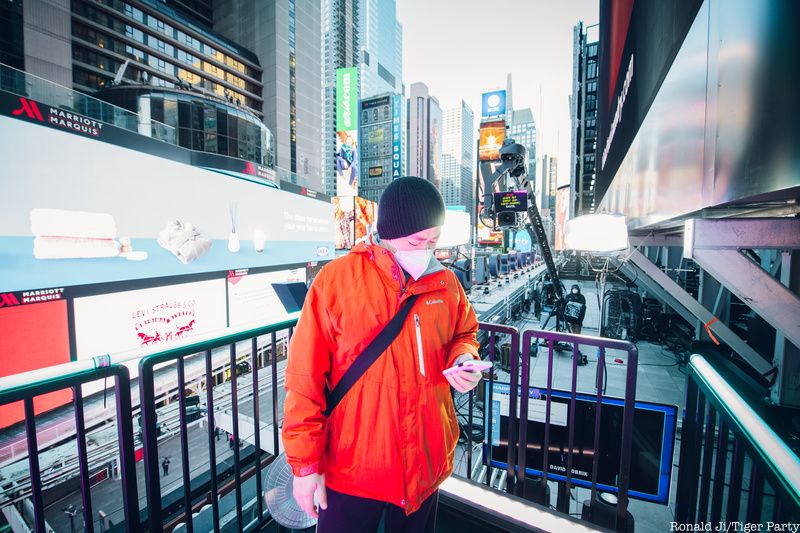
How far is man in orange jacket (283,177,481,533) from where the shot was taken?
1199 mm

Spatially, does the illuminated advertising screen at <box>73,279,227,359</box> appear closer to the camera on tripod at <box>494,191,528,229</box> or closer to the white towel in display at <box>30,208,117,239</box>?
A: the white towel in display at <box>30,208,117,239</box>

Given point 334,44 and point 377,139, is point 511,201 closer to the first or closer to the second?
point 377,139

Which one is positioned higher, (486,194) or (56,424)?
(486,194)

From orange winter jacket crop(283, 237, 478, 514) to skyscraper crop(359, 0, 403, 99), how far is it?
105 meters

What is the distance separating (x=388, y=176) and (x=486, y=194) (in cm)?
6234

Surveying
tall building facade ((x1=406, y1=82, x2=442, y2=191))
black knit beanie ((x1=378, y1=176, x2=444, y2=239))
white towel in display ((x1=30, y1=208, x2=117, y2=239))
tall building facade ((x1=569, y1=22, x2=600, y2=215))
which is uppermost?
tall building facade ((x1=406, y1=82, x2=442, y2=191))

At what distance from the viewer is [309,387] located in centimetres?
119

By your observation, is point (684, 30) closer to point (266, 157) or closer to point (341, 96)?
point (266, 157)

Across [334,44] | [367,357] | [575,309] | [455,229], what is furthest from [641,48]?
[334,44]

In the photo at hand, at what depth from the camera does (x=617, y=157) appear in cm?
590

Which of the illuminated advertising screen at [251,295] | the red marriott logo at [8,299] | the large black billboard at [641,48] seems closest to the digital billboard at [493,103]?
the illuminated advertising screen at [251,295]

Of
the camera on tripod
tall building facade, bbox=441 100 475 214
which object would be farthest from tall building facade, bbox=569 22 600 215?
tall building facade, bbox=441 100 475 214

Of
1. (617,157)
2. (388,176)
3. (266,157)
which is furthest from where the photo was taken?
(388,176)

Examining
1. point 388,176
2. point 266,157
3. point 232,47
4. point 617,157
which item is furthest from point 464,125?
point 617,157
